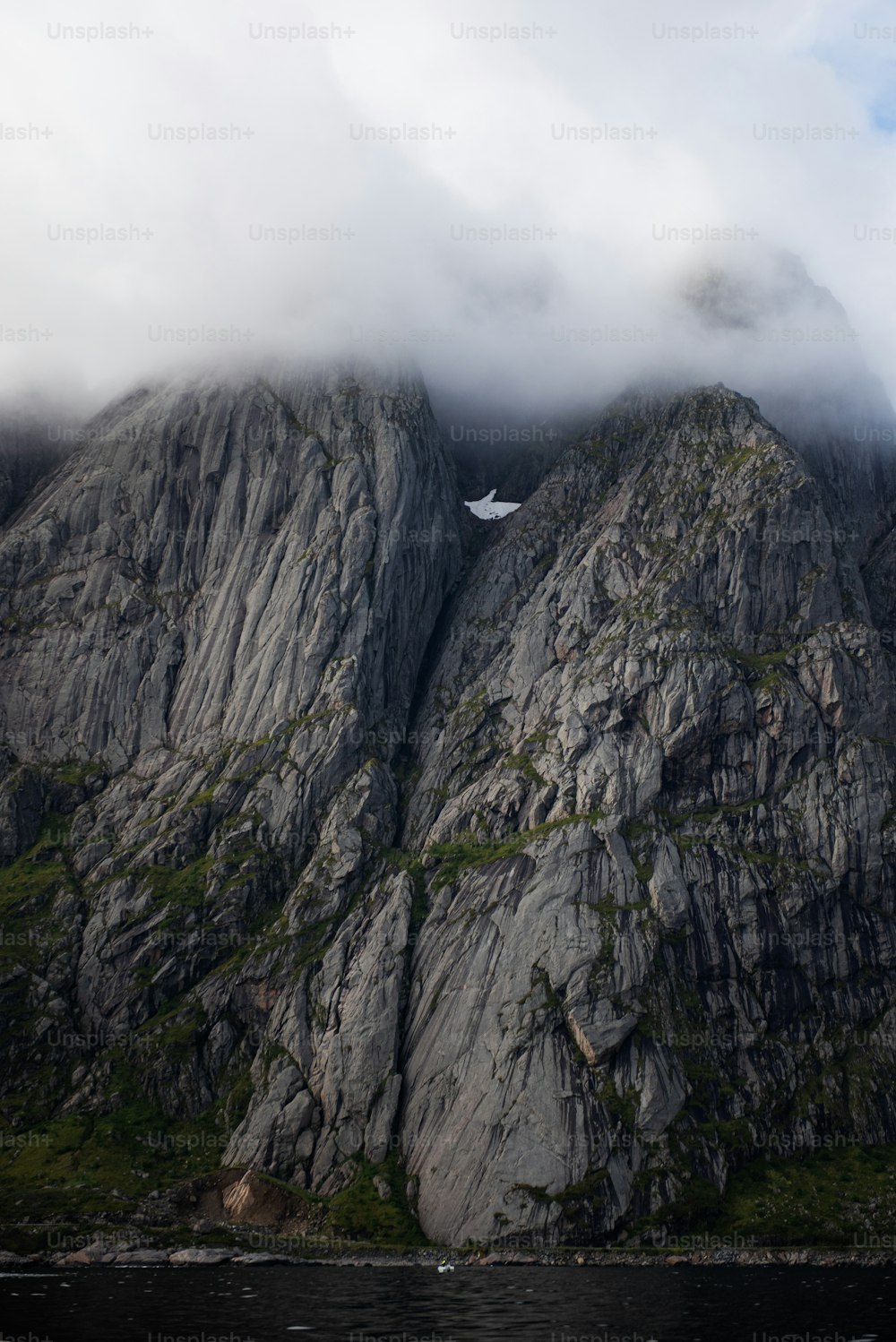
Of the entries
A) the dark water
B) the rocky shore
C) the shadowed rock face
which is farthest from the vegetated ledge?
the shadowed rock face

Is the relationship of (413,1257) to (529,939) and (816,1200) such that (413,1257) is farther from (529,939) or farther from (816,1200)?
(816,1200)

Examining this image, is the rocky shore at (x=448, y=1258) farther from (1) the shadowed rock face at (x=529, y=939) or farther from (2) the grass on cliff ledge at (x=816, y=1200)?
(1) the shadowed rock face at (x=529, y=939)

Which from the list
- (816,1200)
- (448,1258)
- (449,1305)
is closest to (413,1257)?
(448,1258)

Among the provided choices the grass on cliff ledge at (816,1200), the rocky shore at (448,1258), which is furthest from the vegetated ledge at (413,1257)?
the grass on cliff ledge at (816,1200)

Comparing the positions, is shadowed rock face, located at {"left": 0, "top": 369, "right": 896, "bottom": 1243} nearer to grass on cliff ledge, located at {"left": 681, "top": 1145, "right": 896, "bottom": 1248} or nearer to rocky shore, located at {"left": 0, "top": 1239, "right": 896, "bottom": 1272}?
grass on cliff ledge, located at {"left": 681, "top": 1145, "right": 896, "bottom": 1248}

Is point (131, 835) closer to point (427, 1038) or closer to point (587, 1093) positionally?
point (427, 1038)

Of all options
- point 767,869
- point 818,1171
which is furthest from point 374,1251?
point 767,869
